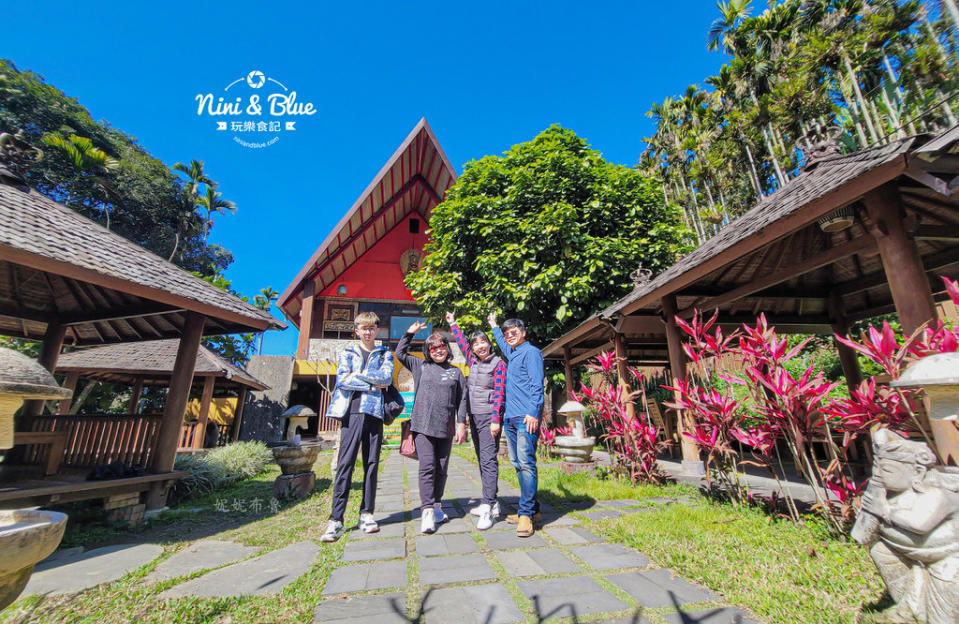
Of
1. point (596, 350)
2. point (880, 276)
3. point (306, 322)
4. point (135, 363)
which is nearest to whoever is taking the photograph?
point (880, 276)

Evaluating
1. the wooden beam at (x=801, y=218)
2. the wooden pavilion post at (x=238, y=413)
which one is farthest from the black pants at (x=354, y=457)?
the wooden pavilion post at (x=238, y=413)

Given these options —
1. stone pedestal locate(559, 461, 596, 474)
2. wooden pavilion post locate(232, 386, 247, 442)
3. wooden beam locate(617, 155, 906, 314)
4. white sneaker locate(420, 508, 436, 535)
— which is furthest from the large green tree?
wooden pavilion post locate(232, 386, 247, 442)

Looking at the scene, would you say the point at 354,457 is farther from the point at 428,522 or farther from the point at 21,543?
the point at 21,543

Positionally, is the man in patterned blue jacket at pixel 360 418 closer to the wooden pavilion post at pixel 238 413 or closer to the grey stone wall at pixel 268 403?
the wooden pavilion post at pixel 238 413

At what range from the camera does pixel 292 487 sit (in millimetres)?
4414

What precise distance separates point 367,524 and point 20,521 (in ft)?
6.58

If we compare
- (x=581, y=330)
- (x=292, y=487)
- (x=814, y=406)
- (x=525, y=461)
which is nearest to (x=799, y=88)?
(x=581, y=330)

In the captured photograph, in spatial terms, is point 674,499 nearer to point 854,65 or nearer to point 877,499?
point 877,499

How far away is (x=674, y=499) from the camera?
12.2ft

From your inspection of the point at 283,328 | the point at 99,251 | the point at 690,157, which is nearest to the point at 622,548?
the point at 283,328

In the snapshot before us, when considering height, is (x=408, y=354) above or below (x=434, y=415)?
above

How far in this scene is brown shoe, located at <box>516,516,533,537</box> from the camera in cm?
270

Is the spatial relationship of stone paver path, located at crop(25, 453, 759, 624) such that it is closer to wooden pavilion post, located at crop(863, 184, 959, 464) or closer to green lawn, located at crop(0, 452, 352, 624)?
green lawn, located at crop(0, 452, 352, 624)

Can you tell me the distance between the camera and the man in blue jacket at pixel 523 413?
2.85 m
